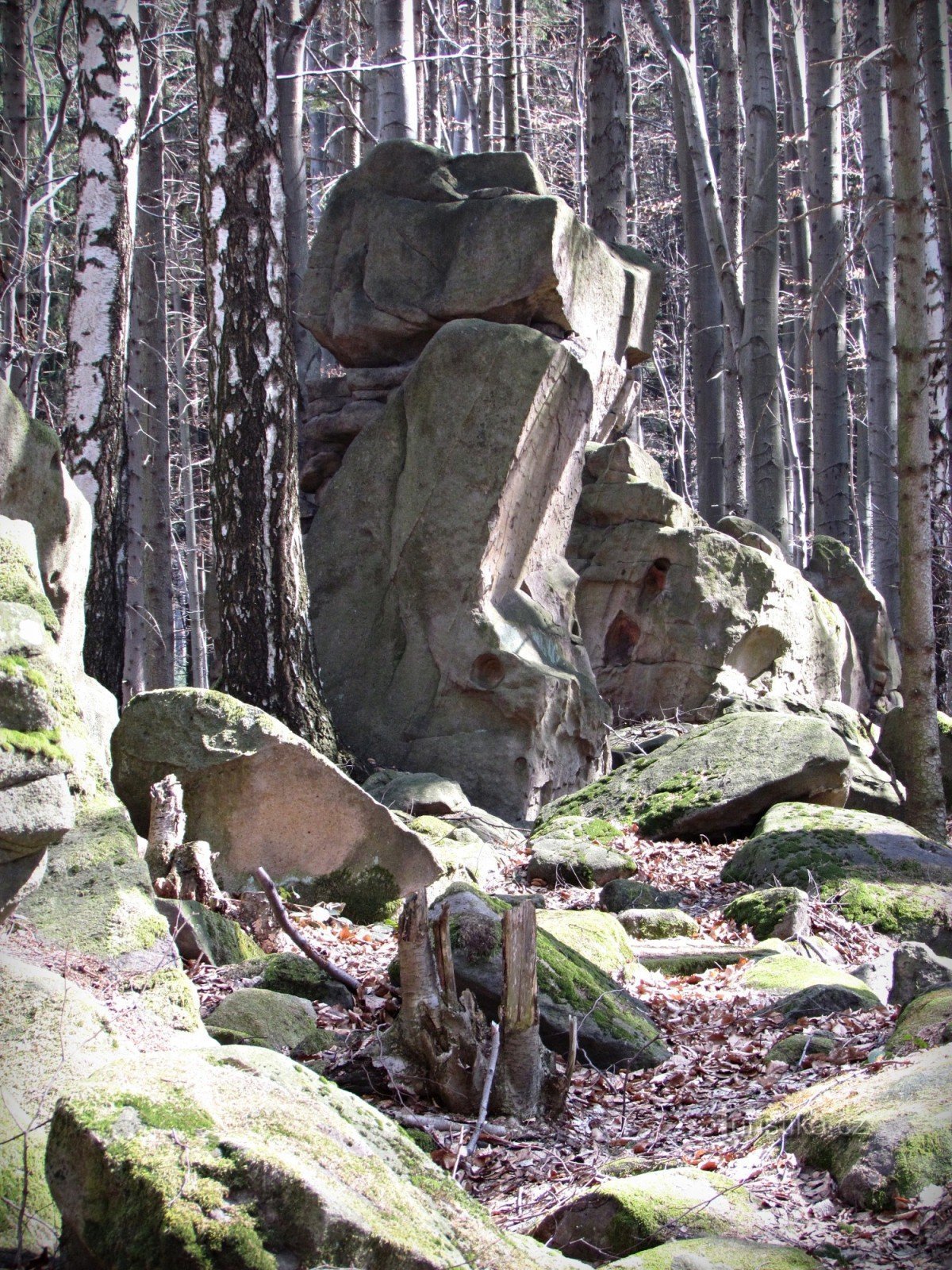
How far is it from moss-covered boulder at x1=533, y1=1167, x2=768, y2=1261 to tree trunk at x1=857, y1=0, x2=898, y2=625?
1552 centimetres

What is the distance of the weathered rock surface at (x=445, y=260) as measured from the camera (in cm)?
1157

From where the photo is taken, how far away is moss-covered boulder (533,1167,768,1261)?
3.12m

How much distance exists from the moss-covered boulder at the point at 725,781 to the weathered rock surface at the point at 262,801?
118 inches

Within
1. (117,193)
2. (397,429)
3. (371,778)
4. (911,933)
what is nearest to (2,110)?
(117,193)

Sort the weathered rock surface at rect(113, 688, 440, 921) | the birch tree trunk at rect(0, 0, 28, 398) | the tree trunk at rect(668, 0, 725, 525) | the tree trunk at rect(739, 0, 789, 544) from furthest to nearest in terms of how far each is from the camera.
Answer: the tree trunk at rect(668, 0, 725, 525) → the tree trunk at rect(739, 0, 789, 544) → the birch tree trunk at rect(0, 0, 28, 398) → the weathered rock surface at rect(113, 688, 440, 921)

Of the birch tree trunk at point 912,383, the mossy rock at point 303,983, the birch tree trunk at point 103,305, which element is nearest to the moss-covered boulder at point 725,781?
the birch tree trunk at point 912,383

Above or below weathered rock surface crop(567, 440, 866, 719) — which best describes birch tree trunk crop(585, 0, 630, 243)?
above

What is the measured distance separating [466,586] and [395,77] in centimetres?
856

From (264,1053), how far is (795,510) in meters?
32.0

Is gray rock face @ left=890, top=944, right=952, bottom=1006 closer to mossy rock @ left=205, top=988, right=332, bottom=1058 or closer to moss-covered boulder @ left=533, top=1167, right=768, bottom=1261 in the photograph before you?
moss-covered boulder @ left=533, top=1167, right=768, bottom=1261

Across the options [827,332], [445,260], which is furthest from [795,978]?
[827,332]

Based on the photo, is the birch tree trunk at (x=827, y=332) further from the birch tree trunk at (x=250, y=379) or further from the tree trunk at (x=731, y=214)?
the birch tree trunk at (x=250, y=379)

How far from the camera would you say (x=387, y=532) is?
11602mm

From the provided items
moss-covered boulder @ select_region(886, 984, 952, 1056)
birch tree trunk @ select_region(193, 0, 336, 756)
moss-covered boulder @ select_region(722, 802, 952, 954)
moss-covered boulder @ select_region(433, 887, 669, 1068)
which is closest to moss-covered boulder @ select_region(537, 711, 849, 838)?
moss-covered boulder @ select_region(722, 802, 952, 954)
